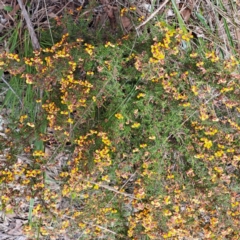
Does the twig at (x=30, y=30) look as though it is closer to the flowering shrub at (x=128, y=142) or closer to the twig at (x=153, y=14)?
the flowering shrub at (x=128, y=142)

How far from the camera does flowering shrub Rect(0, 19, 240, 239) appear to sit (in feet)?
7.66

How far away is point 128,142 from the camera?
2701 millimetres

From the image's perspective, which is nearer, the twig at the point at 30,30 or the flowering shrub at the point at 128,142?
the flowering shrub at the point at 128,142

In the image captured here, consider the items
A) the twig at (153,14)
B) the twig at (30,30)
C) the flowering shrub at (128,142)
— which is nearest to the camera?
the flowering shrub at (128,142)

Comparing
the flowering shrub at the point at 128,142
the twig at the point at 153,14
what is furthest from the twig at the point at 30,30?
the twig at the point at 153,14

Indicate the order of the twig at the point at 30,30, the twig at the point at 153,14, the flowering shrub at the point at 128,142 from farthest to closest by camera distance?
1. the twig at the point at 30,30
2. the twig at the point at 153,14
3. the flowering shrub at the point at 128,142

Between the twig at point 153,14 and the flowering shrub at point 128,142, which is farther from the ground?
the twig at point 153,14

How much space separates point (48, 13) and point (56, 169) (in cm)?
128

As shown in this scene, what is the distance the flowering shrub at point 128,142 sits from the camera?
2.34m

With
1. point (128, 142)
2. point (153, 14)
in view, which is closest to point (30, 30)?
point (153, 14)

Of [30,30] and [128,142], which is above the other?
[30,30]

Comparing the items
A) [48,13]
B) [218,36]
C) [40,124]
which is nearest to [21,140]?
[40,124]

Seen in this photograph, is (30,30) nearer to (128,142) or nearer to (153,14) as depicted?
(153,14)

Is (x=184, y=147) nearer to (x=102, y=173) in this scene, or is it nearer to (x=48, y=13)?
(x=102, y=173)
